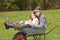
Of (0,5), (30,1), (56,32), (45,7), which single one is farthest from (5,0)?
(56,32)

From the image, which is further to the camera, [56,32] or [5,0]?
[5,0]

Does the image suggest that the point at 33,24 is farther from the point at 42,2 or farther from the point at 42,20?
the point at 42,2

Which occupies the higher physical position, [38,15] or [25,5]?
[38,15]

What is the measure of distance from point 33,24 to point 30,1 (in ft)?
58.3

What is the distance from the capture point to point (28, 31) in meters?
Answer: 8.15

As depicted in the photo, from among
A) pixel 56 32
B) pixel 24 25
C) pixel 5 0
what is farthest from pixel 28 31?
pixel 5 0

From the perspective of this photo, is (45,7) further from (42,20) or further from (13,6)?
(42,20)

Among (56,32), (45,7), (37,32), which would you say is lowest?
(45,7)

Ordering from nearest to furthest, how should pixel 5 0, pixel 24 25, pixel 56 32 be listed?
1. pixel 24 25
2. pixel 56 32
3. pixel 5 0

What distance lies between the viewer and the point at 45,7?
87.5 feet

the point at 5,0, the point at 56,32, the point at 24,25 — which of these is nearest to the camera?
the point at 24,25

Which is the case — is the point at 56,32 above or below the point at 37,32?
below

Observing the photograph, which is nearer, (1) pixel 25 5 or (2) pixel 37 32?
(2) pixel 37 32

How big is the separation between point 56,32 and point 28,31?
12.4 ft
